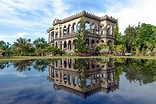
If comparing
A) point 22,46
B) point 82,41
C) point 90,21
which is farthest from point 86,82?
point 90,21

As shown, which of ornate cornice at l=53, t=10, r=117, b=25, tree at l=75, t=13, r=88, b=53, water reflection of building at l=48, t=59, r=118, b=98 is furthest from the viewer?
ornate cornice at l=53, t=10, r=117, b=25

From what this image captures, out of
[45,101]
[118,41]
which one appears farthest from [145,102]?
[118,41]

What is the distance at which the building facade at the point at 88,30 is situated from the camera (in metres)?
50.6

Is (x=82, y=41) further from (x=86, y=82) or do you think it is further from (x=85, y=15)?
(x=86, y=82)

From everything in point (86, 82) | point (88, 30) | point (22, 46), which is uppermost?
point (88, 30)

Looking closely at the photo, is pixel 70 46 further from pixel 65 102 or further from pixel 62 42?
pixel 65 102

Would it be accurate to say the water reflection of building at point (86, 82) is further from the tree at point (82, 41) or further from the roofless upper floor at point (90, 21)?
the roofless upper floor at point (90, 21)

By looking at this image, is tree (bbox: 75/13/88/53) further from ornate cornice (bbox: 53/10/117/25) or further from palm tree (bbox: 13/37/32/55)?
palm tree (bbox: 13/37/32/55)

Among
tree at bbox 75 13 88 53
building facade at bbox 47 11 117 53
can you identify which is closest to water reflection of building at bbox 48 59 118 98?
tree at bbox 75 13 88 53

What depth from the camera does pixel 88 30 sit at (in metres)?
52.4

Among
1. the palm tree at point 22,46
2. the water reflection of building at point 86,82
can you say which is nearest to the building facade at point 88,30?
the palm tree at point 22,46

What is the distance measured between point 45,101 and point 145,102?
11.5ft

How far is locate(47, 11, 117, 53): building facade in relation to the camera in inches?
1992

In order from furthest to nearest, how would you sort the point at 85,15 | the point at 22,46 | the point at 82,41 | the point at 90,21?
1. the point at 90,21
2. the point at 85,15
3. the point at 22,46
4. the point at 82,41
